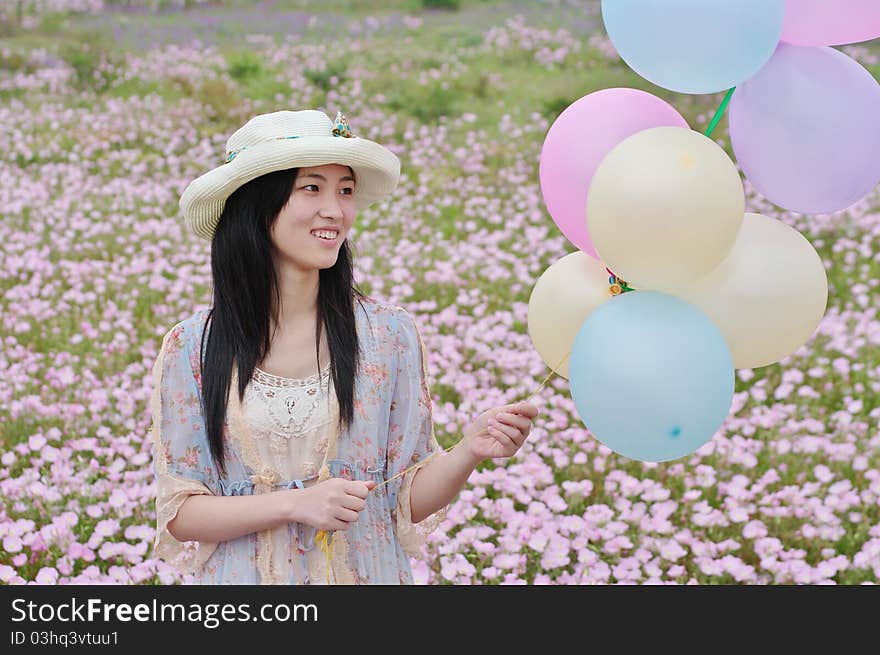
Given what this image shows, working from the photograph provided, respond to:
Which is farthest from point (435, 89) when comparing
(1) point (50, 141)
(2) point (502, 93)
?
(1) point (50, 141)

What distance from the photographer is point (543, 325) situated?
91.3 inches

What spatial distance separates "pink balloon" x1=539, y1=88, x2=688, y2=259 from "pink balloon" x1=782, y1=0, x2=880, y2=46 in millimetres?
265

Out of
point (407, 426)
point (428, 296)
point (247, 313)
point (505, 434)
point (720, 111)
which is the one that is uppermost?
point (720, 111)

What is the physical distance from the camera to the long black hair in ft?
7.44

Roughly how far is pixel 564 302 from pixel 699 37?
61cm

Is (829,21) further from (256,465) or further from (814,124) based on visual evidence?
(256,465)

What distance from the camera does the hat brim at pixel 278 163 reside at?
2.19 meters

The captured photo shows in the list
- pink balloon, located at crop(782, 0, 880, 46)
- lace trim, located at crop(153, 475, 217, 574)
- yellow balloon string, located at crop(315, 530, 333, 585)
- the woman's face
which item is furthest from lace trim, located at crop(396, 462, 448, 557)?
pink balloon, located at crop(782, 0, 880, 46)

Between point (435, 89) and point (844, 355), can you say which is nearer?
point (844, 355)

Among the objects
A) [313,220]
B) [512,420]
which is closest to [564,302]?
[512,420]

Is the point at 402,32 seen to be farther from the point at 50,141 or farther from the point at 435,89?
the point at 50,141

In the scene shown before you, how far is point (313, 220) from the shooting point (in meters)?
2.24

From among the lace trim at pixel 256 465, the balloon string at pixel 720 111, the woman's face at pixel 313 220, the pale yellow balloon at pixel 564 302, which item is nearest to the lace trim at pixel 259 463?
the lace trim at pixel 256 465

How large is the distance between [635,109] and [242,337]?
0.92 metres
